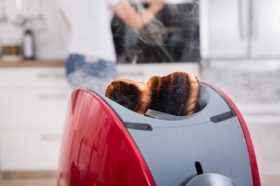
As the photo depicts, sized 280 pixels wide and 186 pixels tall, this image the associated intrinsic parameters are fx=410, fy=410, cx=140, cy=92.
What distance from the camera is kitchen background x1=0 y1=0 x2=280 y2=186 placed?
212cm

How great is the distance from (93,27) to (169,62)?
18.6 inches

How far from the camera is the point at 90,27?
181cm

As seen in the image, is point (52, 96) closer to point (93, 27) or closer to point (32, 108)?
point (32, 108)

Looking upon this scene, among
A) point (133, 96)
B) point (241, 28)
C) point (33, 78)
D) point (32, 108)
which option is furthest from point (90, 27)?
point (133, 96)

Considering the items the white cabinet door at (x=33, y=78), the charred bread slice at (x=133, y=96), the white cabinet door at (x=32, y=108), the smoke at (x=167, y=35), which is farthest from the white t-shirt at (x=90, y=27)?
the charred bread slice at (x=133, y=96)

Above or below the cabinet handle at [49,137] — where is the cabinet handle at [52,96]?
above

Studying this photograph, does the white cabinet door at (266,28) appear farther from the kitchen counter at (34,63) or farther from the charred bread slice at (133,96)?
the charred bread slice at (133,96)

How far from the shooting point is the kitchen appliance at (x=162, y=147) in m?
0.52

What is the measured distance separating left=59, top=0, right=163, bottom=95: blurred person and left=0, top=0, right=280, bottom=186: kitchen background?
66 millimetres

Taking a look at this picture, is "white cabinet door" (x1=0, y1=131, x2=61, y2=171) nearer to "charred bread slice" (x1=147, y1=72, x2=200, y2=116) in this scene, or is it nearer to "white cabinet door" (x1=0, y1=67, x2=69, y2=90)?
"white cabinet door" (x1=0, y1=67, x2=69, y2=90)

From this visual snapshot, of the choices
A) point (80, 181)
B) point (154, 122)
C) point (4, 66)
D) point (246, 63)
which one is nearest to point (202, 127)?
point (154, 122)

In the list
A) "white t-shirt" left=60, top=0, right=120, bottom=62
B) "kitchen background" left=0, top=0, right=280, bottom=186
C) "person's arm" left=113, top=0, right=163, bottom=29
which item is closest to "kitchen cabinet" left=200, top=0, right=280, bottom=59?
"kitchen background" left=0, top=0, right=280, bottom=186

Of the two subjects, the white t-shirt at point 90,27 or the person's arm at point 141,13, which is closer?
the white t-shirt at point 90,27

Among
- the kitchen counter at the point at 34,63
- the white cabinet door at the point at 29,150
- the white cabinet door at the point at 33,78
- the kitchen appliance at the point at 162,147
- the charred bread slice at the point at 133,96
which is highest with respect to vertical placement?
the charred bread slice at the point at 133,96
